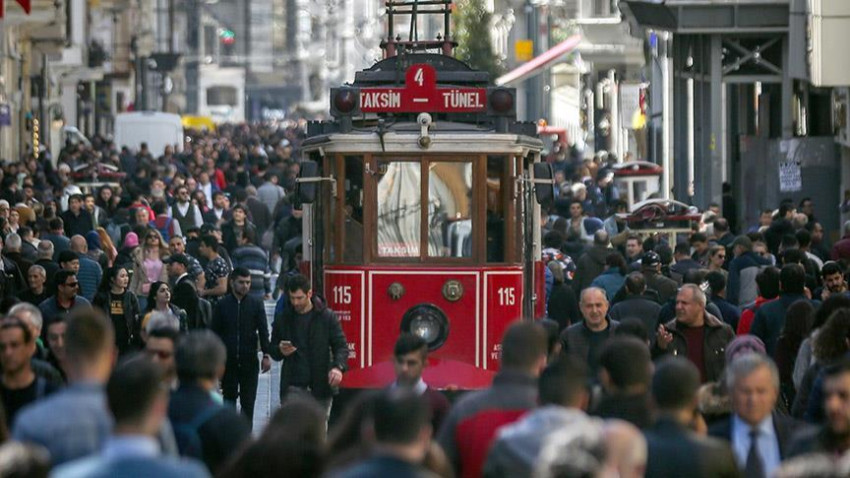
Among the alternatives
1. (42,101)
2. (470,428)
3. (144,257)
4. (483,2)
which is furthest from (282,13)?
(470,428)

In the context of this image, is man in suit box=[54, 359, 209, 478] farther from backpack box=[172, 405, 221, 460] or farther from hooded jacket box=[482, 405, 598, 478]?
backpack box=[172, 405, 221, 460]

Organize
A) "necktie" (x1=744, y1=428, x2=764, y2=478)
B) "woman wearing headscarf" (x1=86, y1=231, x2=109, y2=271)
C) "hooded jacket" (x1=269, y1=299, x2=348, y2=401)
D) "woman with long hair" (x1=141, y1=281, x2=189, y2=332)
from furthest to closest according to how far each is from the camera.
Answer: "woman wearing headscarf" (x1=86, y1=231, x2=109, y2=271) < "woman with long hair" (x1=141, y1=281, x2=189, y2=332) < "hooded jacket" (x1=269, y1=299, x2=348, y2=401) < "necktie" (x1=744, y1=428, x2=764, y2=478)

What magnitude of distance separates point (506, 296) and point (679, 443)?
8464 mm

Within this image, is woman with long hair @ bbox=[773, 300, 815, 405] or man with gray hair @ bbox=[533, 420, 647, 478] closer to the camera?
man with gray hair @ bbox=[533, 420, 647, 478]

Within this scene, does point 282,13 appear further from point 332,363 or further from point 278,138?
point 332,363

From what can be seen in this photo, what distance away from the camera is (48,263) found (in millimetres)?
18547

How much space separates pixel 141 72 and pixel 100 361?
259 ft

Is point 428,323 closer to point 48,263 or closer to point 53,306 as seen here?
point 53,306

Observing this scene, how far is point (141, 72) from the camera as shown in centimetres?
8662

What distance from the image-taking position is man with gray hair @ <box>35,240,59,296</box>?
17.5 metres

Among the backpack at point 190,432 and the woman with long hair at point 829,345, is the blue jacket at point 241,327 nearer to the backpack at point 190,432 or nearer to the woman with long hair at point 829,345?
the woman with long hair at point 829,345

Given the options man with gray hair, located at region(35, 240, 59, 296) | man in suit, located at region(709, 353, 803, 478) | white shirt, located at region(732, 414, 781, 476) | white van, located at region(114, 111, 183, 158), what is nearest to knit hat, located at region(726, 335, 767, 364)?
man in suit, located at region(709, 353, 803, 478)

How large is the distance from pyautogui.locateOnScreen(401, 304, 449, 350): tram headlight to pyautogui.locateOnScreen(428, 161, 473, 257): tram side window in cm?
40

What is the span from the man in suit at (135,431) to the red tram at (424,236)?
845cm
